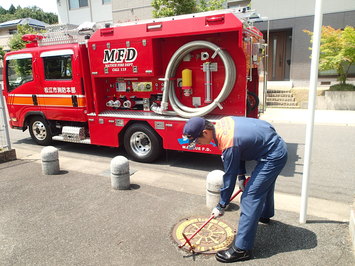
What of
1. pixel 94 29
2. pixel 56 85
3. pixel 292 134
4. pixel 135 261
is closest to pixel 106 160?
pixel 56 85

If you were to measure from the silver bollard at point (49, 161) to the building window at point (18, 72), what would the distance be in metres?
2.82

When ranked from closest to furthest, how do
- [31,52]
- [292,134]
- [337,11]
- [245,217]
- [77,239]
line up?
1. [245,217]
2. [77,239]
3. [31,52]
4. [292,134]
5. [337,11]

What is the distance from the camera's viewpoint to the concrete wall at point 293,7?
1388cm

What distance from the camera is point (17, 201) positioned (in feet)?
15.6

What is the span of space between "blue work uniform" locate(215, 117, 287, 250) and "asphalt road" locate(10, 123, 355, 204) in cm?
203

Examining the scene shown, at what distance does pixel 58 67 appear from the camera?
7156 mm

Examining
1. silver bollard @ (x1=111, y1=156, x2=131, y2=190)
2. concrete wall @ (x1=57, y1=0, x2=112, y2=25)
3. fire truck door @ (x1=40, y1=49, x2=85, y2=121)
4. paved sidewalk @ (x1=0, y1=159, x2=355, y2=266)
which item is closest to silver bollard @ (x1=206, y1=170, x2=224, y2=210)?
paved sidewalk @ (x1=0, y1=159, x2=355, y2=266)

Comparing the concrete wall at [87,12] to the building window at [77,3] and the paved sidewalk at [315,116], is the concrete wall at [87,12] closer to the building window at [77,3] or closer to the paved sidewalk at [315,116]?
the building window at [77,3]

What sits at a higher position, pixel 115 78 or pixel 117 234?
pixel 115 78

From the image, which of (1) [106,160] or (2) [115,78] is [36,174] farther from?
(2) [115,78]

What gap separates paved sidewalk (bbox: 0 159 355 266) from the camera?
3225mm

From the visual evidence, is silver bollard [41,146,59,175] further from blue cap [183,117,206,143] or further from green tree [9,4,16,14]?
green tree [9,4,16,14]

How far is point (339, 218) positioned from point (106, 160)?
192 inches

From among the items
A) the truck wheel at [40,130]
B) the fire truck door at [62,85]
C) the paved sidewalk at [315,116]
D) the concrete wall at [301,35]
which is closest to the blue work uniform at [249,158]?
the fire truck door at [62,85]
